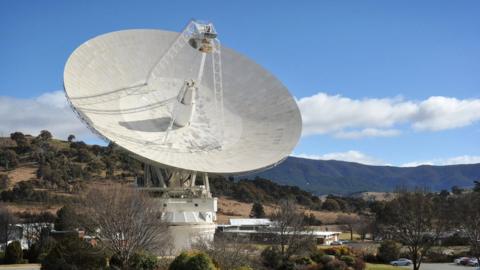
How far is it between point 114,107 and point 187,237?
1043 cm

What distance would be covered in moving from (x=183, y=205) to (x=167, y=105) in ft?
26.8

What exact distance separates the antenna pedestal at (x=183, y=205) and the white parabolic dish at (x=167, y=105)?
2.78 meters

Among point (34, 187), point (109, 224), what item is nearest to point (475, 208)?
point (109, 224)

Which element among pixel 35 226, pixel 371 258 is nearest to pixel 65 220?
pixel 35 226

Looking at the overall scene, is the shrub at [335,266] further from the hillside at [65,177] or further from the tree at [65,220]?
the hillside at [65,177]

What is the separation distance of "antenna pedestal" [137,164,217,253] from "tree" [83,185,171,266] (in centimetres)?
203

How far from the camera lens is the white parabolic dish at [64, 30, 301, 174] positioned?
125ft

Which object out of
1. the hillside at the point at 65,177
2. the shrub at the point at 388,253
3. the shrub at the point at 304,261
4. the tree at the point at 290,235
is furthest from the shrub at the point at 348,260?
the hillside at the point at 65,177

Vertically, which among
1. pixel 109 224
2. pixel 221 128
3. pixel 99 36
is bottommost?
pixel 109 224

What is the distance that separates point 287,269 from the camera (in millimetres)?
37250

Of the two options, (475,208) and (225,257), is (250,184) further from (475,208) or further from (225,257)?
(225,257)

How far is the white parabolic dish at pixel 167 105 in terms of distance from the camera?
38219 millimetres

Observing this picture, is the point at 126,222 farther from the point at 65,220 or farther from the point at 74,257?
the point at 65,220

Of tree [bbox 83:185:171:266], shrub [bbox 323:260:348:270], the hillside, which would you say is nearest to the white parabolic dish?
tree [bbox 83:185:171:266]
